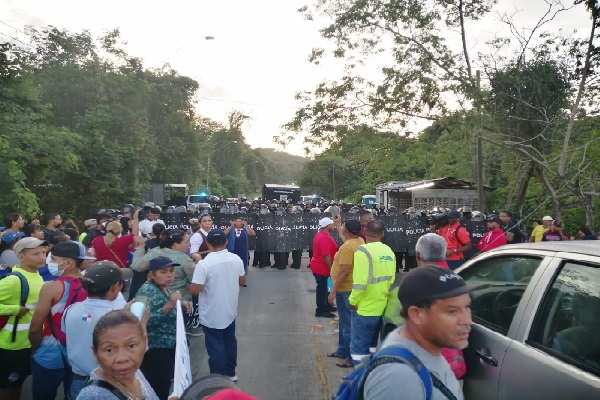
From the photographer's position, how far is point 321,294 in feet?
27.4

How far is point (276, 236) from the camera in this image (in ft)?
44.6

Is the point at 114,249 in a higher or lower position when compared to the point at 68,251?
lower

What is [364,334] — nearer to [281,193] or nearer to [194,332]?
[194,332]

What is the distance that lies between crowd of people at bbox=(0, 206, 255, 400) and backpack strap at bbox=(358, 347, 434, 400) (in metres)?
1.06

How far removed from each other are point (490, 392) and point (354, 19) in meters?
12.1

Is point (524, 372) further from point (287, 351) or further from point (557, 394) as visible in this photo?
point (287, 351)

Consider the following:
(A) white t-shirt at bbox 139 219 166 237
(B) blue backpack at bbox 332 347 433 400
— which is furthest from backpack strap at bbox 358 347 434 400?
(A) white t-shirt at bbox 139 219 166 237

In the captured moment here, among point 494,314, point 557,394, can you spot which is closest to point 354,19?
point 494,314

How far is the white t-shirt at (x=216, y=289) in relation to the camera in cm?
503

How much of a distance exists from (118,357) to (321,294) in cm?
635

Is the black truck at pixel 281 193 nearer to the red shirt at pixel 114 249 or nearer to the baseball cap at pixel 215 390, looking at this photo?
the red shirt at pixel 114 249

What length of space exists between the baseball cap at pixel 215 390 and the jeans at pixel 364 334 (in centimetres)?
390

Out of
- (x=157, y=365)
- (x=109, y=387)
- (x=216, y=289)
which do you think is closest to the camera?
(x=109, y=387)

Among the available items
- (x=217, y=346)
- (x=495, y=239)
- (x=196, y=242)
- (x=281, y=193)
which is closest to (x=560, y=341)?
(x=217, y=346)
